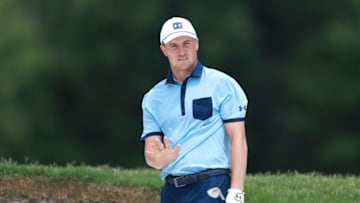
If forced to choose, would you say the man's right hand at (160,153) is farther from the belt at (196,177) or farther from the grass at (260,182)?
the grass at (260,182)

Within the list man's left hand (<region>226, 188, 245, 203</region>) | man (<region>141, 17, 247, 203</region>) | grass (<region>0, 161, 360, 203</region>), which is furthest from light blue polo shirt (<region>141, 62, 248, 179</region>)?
grass (<region>0, 161, 360, 203</region>)

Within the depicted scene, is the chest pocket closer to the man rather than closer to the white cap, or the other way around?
the man

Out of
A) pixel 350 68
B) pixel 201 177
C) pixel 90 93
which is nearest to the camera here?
pixel 201 177

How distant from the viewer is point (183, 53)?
17.8 feet

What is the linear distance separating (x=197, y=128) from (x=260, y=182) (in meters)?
4.50

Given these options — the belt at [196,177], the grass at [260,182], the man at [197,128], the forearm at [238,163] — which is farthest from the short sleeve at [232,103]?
the grass at [260,182]

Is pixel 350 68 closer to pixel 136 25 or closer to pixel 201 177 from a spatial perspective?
pixel 136 25

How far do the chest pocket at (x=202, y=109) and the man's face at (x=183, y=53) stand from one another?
0.59 ft

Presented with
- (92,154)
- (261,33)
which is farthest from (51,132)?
(261,33)

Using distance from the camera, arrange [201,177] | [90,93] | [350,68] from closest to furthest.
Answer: [201,177], [350,68], [90,93]

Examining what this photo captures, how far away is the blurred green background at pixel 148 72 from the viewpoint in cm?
2834

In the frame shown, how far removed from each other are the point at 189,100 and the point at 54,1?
25.0 m

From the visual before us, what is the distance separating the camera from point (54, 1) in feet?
98.4

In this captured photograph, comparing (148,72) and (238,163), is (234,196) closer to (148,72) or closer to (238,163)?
(238,163)
